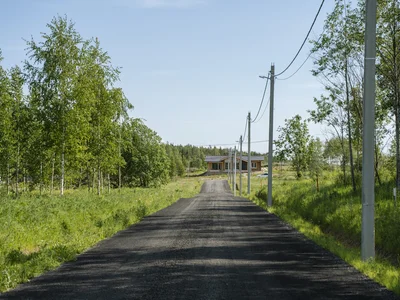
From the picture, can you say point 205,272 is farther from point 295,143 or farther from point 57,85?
point 295,143

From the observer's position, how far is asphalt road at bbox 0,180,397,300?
6.93 meters

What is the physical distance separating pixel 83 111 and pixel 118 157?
780 centimetres

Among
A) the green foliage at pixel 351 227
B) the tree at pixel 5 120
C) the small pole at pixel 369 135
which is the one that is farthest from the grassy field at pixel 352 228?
the tree at pixel 5 120

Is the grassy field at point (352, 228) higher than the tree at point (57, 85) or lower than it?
lower

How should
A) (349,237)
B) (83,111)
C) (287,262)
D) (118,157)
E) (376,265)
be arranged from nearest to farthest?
(376,265) < (287,262) < (349,237) < (83,111) < (118,157)

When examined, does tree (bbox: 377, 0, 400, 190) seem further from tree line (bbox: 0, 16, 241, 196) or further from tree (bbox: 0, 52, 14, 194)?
tree (bbox: 0, 52, 14, 194)

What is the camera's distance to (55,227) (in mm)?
15320

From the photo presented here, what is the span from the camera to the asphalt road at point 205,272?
693 cm

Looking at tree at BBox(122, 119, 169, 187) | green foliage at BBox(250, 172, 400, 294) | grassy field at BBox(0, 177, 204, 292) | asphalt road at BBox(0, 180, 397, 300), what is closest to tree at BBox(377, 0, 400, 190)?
green foliage at BBox(250, 172, 400, 294)

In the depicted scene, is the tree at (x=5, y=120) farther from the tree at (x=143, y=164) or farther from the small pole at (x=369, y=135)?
the tree at (x=143, y=164)

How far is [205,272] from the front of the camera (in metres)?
8.42

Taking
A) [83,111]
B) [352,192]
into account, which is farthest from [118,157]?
[352,192]

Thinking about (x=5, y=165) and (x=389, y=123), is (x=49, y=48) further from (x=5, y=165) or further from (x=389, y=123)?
(x=389, y=123)

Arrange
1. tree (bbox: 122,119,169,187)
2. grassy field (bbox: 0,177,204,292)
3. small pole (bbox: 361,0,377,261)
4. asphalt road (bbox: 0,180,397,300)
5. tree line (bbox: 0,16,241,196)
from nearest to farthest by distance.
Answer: asphalt road (bbox: 0,180,397,300)
grassy field (bbox: 0,177,204,292)
small pole (bbox: 361,0,377,261)
tree line (bbox: 0,16,241,196)
tree (bbox: 122,119,169,187)
